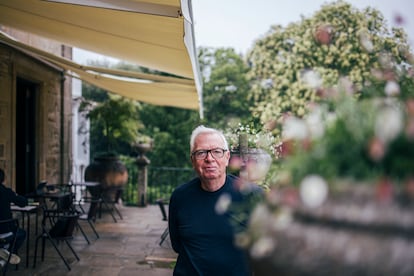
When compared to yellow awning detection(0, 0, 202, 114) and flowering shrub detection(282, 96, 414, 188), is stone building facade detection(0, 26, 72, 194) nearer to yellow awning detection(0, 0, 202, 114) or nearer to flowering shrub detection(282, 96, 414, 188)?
yellow awning detection(0, 0, 202, 114)

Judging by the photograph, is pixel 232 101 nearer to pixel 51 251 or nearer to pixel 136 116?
pixel 136 116

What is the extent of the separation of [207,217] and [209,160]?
0.28m

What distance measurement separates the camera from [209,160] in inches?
86.3

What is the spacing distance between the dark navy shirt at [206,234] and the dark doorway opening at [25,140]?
6.45 meters

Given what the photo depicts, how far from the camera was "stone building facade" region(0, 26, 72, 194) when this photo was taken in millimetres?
6523

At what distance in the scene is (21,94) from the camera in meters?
7.93

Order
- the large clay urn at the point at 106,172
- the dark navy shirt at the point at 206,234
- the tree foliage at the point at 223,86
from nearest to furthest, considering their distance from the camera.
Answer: the dark navy shirt at the point at 206,234 → the large clay urn at the point at 106,172 → the tree foliage at the point at 223,86

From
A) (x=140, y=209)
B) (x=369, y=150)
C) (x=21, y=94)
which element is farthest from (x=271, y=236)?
(x=140, y=209)

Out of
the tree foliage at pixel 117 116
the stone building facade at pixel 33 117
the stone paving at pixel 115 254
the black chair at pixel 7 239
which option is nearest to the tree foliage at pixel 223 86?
the tree foliage at pixel 117 116

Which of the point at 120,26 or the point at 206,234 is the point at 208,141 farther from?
the point at 120,26

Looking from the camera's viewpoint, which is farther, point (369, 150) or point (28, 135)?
point (28, 135)

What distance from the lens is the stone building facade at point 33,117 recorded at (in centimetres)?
652

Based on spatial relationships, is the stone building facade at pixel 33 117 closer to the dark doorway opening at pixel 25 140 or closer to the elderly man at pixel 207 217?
the dark doorway opening at pixel 25 140

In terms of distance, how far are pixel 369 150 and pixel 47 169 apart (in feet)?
27.5
